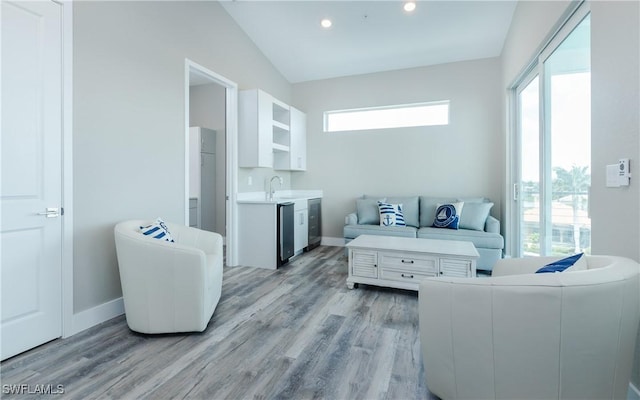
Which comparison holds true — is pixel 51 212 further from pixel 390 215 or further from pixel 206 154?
pixel 390 215

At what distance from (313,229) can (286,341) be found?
2.99 meters

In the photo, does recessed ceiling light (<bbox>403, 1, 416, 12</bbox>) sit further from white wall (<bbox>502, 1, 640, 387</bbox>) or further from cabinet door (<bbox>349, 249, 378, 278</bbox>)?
cabinet door (<bbox>349, 249, 378, 278</bbox>)

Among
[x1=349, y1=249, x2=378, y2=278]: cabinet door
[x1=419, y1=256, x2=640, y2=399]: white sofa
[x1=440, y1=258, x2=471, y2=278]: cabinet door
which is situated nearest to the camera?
[x1=419, y1=256, x2=640, y2=399]: white sofa

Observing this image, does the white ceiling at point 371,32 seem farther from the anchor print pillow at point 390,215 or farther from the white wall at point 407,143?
the anchor print pillow at point 390,215

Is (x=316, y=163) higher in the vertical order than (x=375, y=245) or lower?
higher

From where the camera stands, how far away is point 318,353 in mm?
1958

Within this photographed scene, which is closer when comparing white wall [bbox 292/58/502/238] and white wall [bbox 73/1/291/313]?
white wall [bbox 73/1/291/313]

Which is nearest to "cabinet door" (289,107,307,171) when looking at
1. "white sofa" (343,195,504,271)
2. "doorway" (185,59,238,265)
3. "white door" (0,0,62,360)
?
"doorway" (185,59,238,265)

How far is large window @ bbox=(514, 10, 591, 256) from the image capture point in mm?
2121

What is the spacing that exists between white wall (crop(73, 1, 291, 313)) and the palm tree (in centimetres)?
351

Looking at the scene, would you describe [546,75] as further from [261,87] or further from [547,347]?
[261,87]

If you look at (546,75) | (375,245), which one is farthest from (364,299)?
(546,75)

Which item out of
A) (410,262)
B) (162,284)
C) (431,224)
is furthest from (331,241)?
(162,284)

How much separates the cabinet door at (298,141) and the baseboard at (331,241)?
4.40ft
